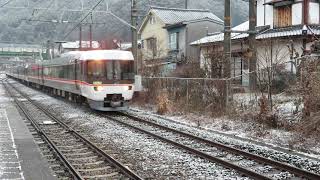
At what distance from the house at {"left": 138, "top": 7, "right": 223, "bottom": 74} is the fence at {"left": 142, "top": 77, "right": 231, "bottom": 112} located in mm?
17396

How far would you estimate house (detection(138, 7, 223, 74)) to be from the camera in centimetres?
4553

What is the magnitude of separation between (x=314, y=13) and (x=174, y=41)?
67.6 feet

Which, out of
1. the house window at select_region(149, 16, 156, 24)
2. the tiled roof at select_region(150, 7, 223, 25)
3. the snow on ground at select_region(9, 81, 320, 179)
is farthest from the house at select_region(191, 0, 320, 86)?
the house window at select_region(149, 16, 156, 24)

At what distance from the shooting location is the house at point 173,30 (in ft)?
149

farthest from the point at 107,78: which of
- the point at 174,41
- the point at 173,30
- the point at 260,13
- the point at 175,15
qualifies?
the point at 175,15

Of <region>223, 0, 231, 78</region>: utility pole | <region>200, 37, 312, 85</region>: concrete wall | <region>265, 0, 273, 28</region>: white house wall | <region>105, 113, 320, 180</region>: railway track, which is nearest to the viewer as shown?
<region>105, 113, 320, 180</region>: railway track

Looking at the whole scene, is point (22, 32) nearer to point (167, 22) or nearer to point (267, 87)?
point (167, 22)

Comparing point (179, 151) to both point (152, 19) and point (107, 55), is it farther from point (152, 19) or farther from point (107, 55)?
point (152, 19)

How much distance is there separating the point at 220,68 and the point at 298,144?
8.63m

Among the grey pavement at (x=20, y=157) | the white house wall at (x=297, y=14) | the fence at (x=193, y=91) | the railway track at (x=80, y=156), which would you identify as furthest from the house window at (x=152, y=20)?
the grey pavement at (x=20, y=157)

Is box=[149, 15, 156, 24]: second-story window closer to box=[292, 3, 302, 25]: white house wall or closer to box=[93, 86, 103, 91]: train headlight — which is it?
box=[292, 3, 302, 25]: white house wall

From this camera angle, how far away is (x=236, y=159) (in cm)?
1042

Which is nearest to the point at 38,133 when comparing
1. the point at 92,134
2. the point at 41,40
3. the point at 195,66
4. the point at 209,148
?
the point at 92,134

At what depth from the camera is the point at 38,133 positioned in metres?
14.9
